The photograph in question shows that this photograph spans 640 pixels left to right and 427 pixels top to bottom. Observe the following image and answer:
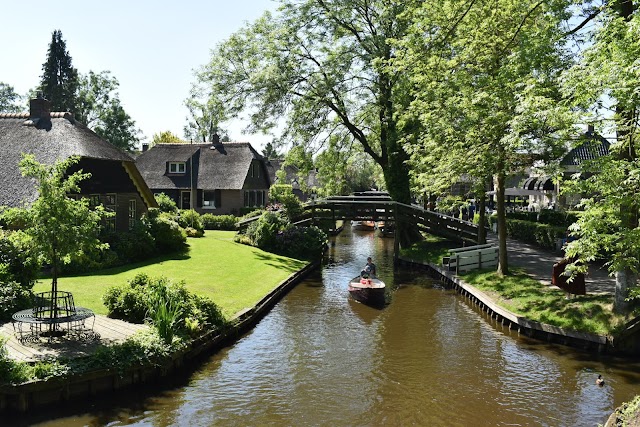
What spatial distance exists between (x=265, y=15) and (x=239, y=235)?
49.5 feet

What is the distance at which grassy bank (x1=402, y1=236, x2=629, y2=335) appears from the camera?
53.4 ft

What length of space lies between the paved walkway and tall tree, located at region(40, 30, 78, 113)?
57.1 meters

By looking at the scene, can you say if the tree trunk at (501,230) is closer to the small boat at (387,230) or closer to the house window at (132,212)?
the house window at (132,212)

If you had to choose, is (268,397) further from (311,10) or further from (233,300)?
(311,10)

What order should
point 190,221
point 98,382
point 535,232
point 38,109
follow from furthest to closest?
1. point 190,221
2. point 535,232
3. point 38,109
4. point 98,382

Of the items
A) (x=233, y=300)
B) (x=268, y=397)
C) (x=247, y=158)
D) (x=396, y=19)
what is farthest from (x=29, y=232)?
(x=247, y=158)

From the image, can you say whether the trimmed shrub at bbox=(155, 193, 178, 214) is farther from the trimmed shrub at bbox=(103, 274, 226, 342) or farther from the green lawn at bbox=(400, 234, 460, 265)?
the trimmed shrub at bbox=(103, 274, 226, 342)

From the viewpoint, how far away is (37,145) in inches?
940

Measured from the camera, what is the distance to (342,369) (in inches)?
575

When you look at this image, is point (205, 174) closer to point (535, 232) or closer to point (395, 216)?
point (395, 216)

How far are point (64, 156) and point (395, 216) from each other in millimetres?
20192

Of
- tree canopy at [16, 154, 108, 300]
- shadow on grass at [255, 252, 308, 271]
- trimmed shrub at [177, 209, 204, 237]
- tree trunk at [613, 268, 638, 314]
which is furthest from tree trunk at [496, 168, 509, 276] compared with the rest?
trimmed shrub at [177, 209, 204, 237]

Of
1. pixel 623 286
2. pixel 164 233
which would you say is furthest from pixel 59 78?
pixel 623 286

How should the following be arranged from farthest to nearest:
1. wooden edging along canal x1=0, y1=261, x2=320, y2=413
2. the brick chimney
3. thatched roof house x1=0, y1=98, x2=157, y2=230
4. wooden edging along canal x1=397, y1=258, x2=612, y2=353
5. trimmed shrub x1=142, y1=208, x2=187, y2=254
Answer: trimmed shrub x1=142, y1=208, x2=187, y2=254 < the brick chimney < thatched roof house x1=0, y1=98, x2=157, y2=230 < wooden edging along canal x1=397, y1=258, x2=612, y2=353 < wooden edging along canal x1=0, y1=261, x2=320, y2=413
